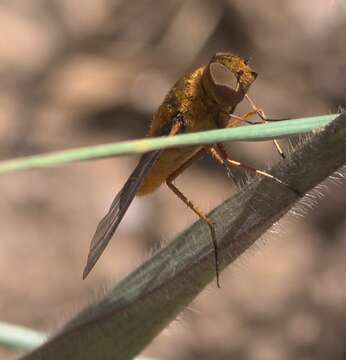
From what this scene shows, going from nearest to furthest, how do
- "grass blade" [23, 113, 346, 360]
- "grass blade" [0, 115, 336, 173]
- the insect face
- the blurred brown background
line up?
1. "grass blade" [0, 115, 336, 173]
2. "grass blade" [23, 113, 346, 360]
3. the insect face
4. the blurred brown background

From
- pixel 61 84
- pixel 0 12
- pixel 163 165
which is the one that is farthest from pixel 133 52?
pixel 163 165

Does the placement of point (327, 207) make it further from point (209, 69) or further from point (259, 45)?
point (209, 69)

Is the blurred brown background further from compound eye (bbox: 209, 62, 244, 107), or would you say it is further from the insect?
compound eye (bbox: 209, 62, 244, 107)

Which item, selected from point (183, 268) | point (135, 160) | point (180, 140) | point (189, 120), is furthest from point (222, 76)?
point (135, 160)

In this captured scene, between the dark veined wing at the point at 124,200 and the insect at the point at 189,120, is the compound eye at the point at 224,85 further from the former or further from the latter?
the dark veined wing at the point at 124,200

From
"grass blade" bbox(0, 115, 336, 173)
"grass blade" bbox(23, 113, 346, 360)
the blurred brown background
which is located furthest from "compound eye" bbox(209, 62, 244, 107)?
the blurred brown background

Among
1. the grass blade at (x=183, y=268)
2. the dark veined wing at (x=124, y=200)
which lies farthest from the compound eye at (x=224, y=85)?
the grass blade at (x=183, y=268)
